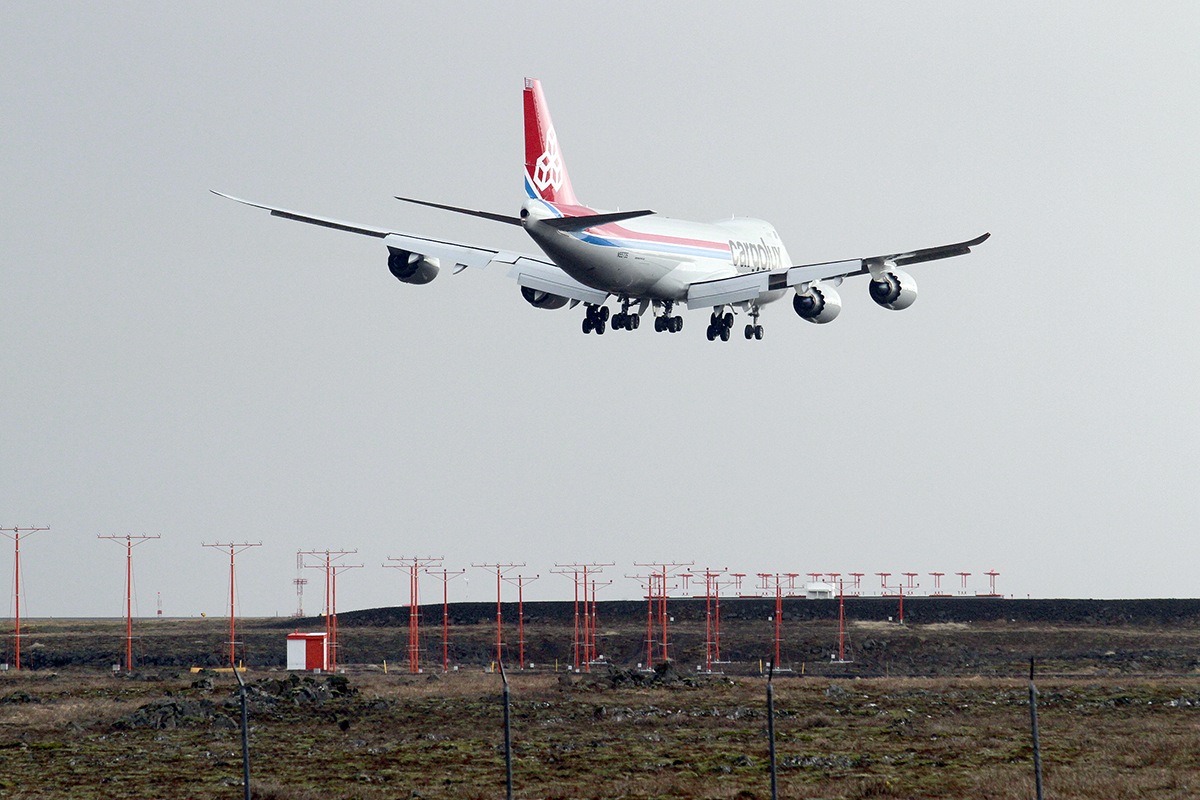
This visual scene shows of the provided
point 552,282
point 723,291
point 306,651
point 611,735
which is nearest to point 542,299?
point 552,282

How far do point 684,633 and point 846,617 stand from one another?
44.9 ft

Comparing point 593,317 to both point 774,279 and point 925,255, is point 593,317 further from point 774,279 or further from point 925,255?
point 925,255

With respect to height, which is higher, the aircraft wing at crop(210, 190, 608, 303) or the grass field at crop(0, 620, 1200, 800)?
the aircraft wing at crop(210, 190, 608, 303)

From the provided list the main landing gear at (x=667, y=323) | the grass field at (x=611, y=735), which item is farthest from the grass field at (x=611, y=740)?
the main landing gear at (x=667, y=323)

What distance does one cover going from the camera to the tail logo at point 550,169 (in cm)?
5650

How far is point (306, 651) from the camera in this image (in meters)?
81.9

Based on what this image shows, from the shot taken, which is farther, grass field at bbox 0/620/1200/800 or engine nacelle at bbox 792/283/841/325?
engine nacelle at bbox 792/283/841/325

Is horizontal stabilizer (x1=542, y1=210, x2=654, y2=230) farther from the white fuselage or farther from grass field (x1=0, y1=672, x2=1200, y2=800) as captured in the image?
grass field (x1=0, y1=672, x2=1200, y2=800)

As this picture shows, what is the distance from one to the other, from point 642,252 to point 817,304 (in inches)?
334

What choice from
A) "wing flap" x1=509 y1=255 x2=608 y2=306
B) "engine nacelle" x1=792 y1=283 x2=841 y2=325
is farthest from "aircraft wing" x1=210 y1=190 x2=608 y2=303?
"engine nacelle" x1=792 y1=283 x2=841 y2=325

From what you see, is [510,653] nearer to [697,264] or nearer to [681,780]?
[697,264]

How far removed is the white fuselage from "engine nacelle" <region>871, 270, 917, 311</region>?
26.8 feet

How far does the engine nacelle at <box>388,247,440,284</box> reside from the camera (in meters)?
56.3

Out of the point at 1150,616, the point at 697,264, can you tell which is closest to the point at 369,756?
the point at 697,264
